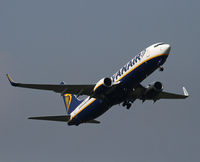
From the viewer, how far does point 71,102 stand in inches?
2402

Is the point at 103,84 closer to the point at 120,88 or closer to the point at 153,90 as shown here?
the point at 120,88

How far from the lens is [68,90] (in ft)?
160

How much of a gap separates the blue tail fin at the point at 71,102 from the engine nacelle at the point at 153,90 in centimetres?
1132

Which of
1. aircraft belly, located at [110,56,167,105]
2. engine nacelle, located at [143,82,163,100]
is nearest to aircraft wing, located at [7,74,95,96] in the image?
aircraft belly, located at [110,56,167,105]

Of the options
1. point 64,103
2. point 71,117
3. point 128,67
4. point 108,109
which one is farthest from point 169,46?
point 64,103

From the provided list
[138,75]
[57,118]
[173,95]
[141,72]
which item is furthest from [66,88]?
[173,95]

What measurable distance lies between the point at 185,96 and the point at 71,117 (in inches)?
622

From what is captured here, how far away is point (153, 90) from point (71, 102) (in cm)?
1540

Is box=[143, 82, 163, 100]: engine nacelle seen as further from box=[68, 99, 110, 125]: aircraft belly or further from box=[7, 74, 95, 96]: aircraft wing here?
box=[7, 74, 95, 96]: aircraft wing

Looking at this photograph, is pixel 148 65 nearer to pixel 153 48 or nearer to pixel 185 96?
pixel 153 48

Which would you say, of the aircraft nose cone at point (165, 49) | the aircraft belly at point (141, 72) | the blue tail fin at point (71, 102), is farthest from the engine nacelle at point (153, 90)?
the blue tail fin at point (71, 102)

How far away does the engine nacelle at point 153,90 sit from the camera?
1944 inches

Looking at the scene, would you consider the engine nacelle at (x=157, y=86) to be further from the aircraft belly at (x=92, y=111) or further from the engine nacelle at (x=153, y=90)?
the aircraft belly at (x=92, y=111)

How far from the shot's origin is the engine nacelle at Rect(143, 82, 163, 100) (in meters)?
49.4
